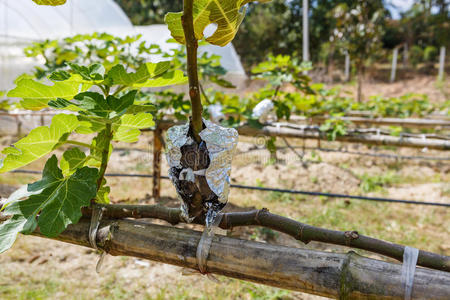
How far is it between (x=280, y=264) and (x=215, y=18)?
0.44 meters

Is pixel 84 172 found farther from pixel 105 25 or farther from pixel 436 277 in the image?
pixel 105 25

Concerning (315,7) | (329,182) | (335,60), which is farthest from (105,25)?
(335,60)

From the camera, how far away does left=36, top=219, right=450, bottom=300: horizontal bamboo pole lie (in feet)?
1.83

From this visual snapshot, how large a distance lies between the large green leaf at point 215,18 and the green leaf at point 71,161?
39 centimetres

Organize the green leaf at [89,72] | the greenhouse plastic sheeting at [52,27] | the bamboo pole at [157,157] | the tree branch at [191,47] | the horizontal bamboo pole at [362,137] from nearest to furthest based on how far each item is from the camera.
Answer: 1. the tree branch at [191,47]
2. the green leaf at [89,72]
3. the horizontal bamboo pole at [362,137]
4. the bamboo pole at [157,157]
5. the greenhouse plastic sheeting at [52,27]

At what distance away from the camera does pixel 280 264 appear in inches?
24.4

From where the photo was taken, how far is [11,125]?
698 centimetres

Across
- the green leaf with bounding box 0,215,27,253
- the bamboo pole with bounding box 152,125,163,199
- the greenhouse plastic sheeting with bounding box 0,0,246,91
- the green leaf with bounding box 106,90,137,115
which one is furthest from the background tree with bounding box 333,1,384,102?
the green leaf with bounding box 0,215,27,253

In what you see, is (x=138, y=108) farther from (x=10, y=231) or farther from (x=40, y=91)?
(x=10, y=231)

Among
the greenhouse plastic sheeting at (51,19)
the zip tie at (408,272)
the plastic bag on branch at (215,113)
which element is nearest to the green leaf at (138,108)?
the zip tie at (408,272)

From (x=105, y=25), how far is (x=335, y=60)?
13.6 m

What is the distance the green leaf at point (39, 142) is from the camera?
2.31ft

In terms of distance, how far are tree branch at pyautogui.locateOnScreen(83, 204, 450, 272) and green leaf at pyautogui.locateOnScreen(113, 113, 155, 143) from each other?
0.16 meters

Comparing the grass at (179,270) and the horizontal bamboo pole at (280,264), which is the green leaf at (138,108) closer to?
the horizontal bamboo pole at (280,264)
